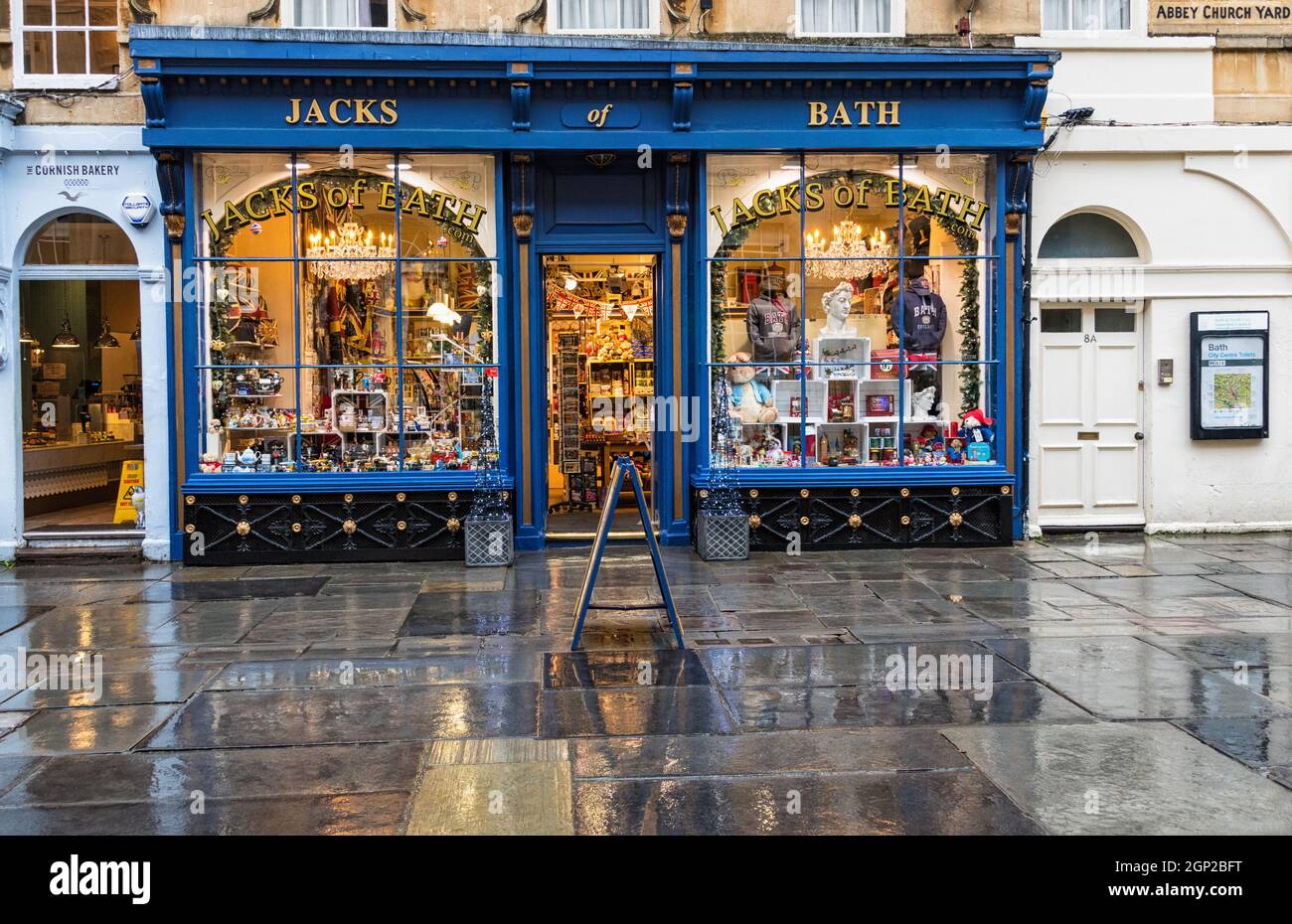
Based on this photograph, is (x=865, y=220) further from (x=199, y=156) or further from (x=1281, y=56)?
(x=199, y=156)

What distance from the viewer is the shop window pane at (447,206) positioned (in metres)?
12.2

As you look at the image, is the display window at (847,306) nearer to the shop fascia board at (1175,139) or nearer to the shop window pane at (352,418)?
the shop fascia board at (1175,139)

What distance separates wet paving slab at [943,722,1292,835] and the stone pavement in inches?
0.7

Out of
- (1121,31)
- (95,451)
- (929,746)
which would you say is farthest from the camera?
(95,451)

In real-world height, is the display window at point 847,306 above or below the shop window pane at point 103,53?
below

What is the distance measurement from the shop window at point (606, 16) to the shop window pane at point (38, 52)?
5316 millimetres

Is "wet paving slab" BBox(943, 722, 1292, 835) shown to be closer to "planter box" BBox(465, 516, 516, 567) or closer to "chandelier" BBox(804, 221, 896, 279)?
"planter box" BBox(465, 516, 516, 567)

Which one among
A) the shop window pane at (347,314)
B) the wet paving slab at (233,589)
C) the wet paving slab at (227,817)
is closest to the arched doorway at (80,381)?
the shop window pane at (347,314)

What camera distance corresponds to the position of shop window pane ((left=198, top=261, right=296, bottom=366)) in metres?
12.1

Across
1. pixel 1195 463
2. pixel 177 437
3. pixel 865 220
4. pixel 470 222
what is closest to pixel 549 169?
pixel 470 222

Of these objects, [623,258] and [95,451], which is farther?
[95,451]

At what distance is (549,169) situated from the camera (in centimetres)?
1247

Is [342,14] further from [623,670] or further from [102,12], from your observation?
[623,670]

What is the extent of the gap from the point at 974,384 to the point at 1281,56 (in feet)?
16.7
